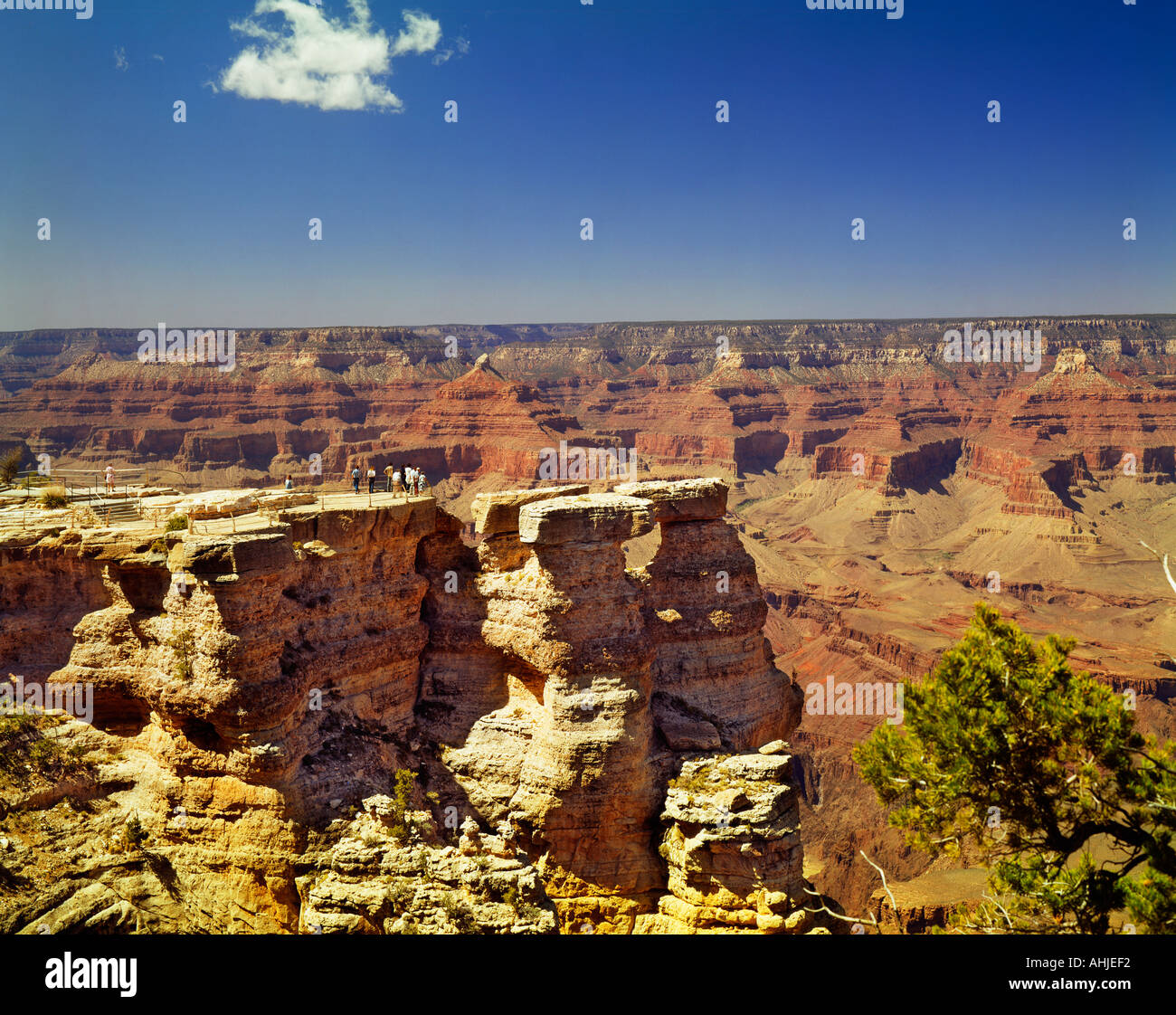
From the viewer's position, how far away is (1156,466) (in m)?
148

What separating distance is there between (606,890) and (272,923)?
8204 millimetres

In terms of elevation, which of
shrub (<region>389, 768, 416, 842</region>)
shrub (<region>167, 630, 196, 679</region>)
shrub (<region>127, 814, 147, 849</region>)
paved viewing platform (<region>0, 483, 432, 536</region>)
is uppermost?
paved viewing platform (<region>0, 483, 432, 536</region>)

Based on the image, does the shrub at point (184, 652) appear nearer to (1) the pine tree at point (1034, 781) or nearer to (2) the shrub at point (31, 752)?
(2) the shrub at point (31, 752)

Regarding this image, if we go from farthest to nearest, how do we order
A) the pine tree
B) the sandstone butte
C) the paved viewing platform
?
the paved viewing platform < the sandstone butte < the pine tree

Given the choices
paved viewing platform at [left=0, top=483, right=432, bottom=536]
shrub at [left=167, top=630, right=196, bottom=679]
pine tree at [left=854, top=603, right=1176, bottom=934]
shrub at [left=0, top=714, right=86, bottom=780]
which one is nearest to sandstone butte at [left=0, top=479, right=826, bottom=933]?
shrub at [left=167, top=630, right=196, bottom=679]

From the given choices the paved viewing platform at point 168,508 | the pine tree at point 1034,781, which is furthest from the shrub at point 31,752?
the pine tree at point 1034,781

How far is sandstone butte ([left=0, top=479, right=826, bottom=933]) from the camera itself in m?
18.7

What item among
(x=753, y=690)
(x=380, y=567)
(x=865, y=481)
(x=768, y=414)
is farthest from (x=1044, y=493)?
(x=380, y=567)

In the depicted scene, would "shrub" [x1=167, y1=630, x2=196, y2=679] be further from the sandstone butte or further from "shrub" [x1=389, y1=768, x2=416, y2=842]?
"shrub" [x1=389, y1=768, x2=416, y2=842]

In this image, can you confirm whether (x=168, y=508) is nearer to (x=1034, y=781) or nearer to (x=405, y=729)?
(x=405, y=729)

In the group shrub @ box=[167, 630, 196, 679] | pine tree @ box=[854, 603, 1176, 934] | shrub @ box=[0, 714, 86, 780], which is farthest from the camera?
shrub @ box=[0, 714, 86, 780]

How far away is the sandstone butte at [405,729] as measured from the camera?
18688mm

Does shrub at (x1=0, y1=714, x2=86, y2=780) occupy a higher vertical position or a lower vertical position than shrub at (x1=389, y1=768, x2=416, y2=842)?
higher

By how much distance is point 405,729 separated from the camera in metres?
23.9
